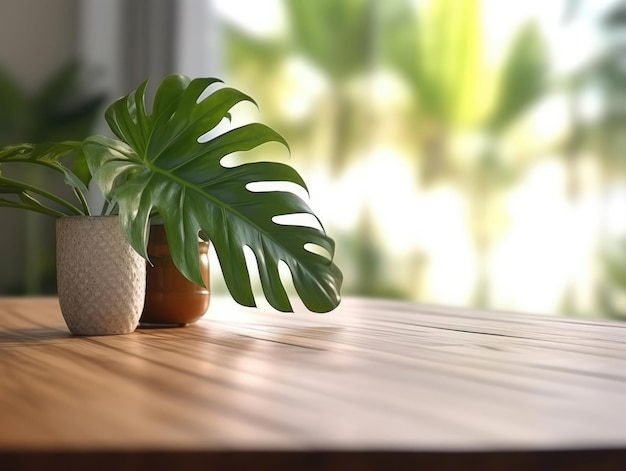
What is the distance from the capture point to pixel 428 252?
3990mm

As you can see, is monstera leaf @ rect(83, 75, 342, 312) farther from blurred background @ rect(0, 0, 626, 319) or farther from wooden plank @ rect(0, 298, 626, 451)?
blurred background @ rect(0, 0, 626, 319)

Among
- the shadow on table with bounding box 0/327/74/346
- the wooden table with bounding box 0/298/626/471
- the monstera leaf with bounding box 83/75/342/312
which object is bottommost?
the wooden table with bounding box 0/298/626/471

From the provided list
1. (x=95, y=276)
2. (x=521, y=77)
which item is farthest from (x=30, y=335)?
(x=521, y=77)

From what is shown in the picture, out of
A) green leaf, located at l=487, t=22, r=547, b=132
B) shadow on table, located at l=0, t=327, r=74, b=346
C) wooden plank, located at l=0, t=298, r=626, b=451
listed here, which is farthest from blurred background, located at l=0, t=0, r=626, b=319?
shadow on table, located at l=0, t=327, r=74, b=346

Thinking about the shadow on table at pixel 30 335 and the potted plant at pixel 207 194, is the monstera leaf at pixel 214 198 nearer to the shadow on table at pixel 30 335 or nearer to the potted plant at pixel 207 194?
the potted plant at pixel 207 194

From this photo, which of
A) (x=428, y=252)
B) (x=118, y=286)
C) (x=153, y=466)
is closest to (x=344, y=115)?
(x=428, y=252)

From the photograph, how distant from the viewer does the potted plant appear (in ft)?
3.33

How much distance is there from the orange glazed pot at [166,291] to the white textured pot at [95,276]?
103 mm

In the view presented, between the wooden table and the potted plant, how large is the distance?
0.24 ft

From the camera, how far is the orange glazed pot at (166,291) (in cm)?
113

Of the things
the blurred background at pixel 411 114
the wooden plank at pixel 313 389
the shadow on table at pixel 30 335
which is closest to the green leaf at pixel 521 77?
the blurred background at pixel 411 114

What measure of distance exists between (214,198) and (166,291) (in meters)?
0.16

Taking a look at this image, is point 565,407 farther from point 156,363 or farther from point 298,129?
point 298,129

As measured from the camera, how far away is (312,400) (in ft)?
1.77
